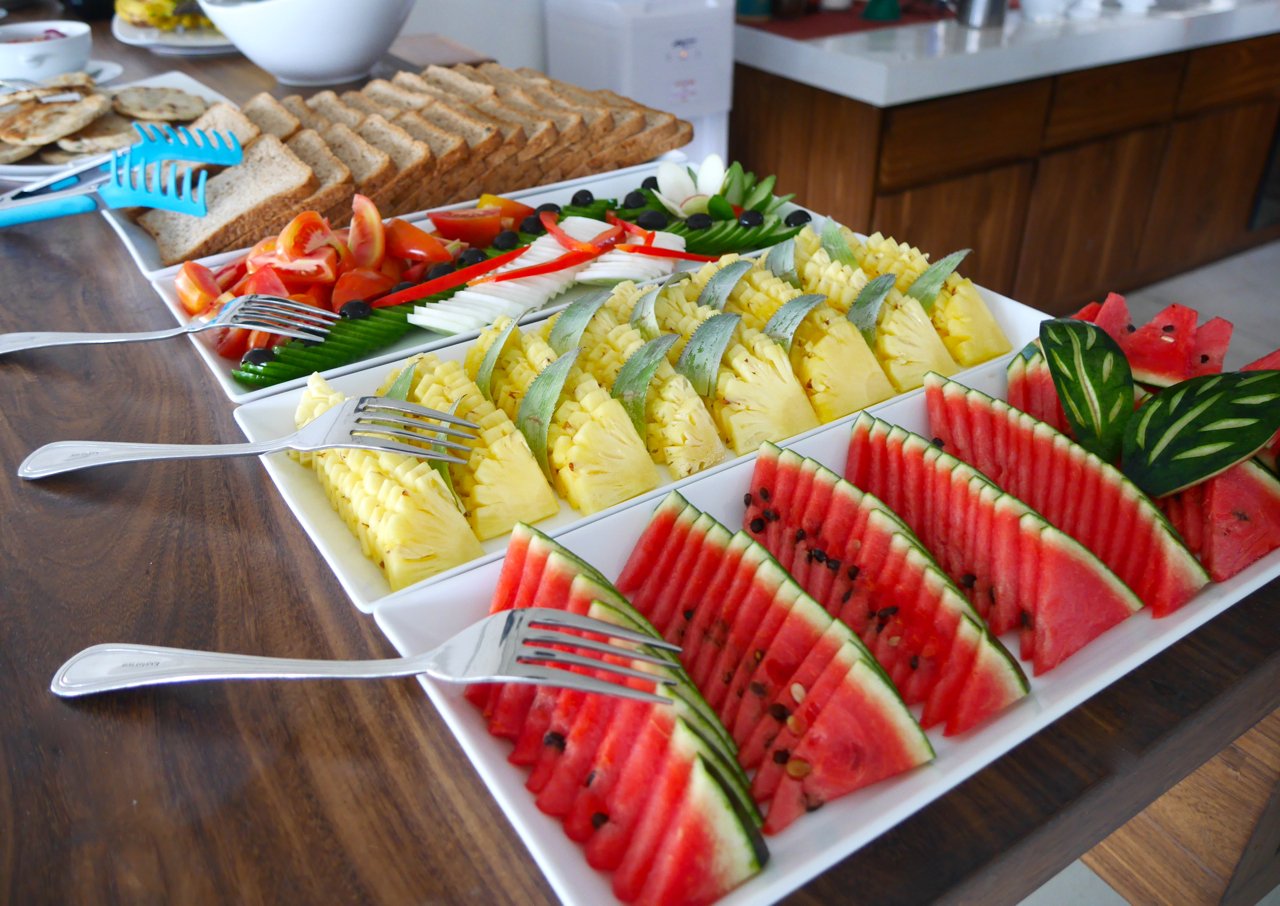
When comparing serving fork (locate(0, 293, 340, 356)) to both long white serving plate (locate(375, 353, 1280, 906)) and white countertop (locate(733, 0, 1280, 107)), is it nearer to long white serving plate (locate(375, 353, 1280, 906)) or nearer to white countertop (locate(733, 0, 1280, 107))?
long white serving plate (locate(375, 353, 1280, 906))

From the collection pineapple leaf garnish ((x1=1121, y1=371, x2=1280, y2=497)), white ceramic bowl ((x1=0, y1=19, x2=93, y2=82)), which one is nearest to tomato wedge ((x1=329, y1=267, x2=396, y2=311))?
pineapple leaf garnish ((x1=1121, y1=371, x2=1280, y2=497))

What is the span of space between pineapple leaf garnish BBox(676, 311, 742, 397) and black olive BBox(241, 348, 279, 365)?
0.63m

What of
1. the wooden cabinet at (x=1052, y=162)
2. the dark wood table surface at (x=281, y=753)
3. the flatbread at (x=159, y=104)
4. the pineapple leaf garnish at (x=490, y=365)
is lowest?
the wooden cabinet at (x=1052, y=162)

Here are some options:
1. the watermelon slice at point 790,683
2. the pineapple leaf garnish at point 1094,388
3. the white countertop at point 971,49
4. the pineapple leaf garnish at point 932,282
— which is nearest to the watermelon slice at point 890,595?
the watermelon slice at point 790,683

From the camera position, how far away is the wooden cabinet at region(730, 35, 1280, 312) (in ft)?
11.6

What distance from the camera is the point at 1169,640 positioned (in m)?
0.89

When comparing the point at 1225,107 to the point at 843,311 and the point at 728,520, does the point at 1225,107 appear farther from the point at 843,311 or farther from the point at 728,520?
the point at 728,520

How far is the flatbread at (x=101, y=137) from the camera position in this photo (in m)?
2.05

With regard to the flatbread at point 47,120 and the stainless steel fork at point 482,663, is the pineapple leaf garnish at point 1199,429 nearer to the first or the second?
the stainless steel fork at point 482,663

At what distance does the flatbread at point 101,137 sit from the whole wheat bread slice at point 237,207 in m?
0.24

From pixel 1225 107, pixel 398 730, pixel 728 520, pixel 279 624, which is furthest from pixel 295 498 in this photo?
pixel 1225 107

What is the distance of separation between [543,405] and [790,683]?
524 mm

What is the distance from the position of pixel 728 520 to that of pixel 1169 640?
471 mm

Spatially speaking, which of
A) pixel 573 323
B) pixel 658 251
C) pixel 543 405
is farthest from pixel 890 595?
pixel 658 251
